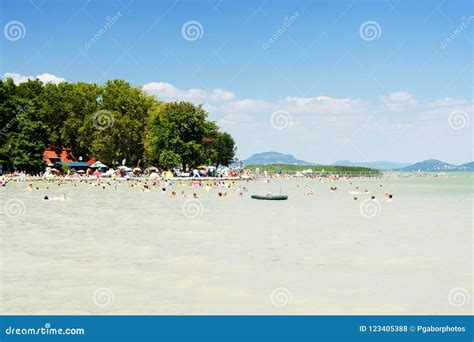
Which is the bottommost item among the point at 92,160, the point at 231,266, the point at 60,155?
the point at 231,266

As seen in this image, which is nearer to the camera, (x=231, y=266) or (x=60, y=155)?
(x=231, y=266)

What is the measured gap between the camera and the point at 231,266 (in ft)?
52.6

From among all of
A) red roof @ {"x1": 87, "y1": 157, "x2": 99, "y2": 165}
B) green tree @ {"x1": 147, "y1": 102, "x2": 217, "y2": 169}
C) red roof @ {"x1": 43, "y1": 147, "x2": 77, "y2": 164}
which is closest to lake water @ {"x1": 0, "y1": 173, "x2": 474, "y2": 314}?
green tree @ {"x1": 147, "y1": 102, "x2": 217, "y2": 169}

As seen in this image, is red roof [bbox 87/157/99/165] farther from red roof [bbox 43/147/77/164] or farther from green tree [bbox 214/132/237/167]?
green tree [bbox 214/132/237/167]

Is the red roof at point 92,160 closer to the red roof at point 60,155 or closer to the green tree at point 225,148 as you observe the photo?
the red roof at point 60,155

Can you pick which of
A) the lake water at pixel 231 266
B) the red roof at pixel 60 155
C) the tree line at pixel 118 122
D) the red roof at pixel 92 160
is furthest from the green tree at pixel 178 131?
the lake water at pixel 231 266

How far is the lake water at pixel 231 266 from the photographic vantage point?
1198cm

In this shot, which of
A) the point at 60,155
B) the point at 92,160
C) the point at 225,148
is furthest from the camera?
the point at 225,148

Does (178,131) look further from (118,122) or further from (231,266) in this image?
(231,266)

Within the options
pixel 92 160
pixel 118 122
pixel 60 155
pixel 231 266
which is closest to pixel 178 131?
pixel 118 122

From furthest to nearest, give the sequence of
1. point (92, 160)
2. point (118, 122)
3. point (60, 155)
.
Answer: point (92, 160), point (60, 155), point (118, 122)

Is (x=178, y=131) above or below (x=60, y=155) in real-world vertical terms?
above

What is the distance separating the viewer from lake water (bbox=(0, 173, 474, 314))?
12.0 m
